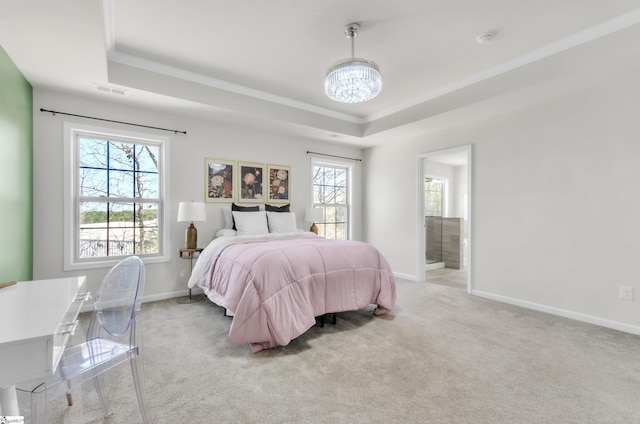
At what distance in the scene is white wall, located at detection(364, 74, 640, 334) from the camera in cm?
287

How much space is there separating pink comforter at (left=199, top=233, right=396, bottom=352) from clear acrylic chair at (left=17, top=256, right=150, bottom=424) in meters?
0.88

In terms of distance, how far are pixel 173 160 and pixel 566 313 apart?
16.1 feet

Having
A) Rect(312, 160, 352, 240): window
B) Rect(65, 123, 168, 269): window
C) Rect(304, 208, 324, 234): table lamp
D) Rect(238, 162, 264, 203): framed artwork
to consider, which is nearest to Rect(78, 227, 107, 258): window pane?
Rect(65, 123, 168, 269): window

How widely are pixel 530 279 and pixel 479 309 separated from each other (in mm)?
724

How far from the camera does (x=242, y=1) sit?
220cm

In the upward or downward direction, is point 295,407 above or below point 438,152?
below

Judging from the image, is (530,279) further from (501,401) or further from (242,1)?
(242,1)

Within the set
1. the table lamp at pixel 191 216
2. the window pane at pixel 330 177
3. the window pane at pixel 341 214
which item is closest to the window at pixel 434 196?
the window pane at pixel 341 214

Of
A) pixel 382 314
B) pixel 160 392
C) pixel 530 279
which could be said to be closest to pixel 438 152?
pixel 530 279

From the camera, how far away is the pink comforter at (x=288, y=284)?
2.36 m

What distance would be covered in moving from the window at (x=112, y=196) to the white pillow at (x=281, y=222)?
1.38 metres

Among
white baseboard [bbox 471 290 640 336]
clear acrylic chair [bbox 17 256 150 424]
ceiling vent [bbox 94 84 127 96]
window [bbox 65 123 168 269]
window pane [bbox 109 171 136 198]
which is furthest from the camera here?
window pane [bbox 109 171 136 198]

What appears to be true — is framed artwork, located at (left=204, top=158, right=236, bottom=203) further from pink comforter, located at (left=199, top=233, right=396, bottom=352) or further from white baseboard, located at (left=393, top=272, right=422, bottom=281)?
white baseboard, located at (left=393, top=272, right=422, bottom=281)

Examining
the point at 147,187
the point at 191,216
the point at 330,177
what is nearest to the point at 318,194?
the point at 330,177
